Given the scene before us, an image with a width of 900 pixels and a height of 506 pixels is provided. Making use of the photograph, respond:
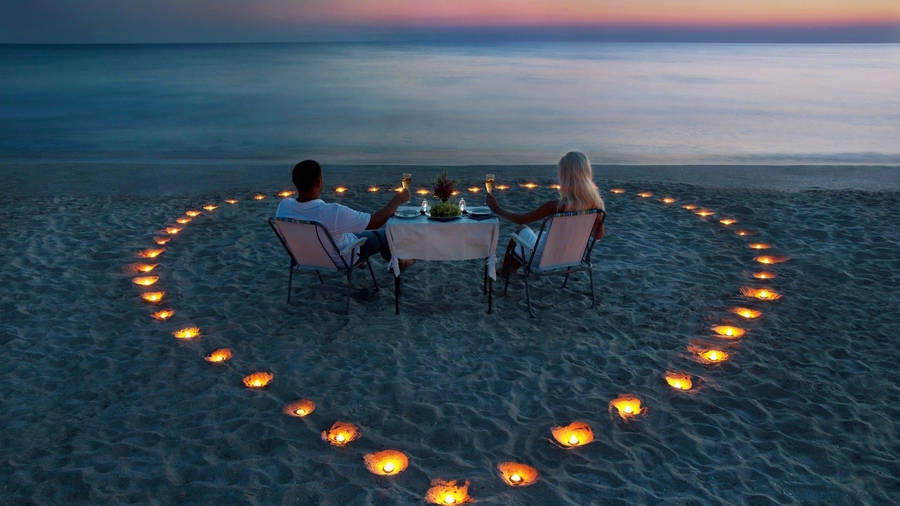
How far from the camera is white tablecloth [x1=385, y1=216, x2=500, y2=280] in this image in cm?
466

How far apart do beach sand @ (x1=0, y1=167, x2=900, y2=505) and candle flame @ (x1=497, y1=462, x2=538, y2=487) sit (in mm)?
59

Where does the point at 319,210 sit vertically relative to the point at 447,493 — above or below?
above

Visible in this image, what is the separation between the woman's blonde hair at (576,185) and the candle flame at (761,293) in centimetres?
159

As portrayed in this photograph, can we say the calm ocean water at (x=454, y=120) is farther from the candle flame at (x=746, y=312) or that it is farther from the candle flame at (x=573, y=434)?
the candle flame at (x=573, y=434)

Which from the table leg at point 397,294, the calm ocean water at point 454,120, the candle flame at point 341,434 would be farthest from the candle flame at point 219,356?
the calm ocean water at point 454,120

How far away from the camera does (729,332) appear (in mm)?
4535

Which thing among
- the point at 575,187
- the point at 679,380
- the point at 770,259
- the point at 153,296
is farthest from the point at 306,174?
the point at 770,259

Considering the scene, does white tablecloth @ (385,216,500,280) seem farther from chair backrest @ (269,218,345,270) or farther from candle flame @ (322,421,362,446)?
candle flame @ (322,421,362,446)

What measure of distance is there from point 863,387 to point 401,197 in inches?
127

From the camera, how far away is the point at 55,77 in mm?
40312

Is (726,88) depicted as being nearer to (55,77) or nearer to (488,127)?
(488,127)

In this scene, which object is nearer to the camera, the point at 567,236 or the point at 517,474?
the point at 517,474

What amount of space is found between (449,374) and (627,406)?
1.09 m

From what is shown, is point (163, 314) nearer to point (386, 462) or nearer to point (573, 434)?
point (386, 462)
